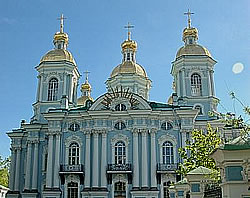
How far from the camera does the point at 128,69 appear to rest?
120 feet

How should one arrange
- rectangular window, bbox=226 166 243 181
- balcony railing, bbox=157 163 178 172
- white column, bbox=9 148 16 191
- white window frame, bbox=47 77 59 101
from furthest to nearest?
1. white window frame, bbox=47 77 59 101
2. white column, bbox=9 148 16 191
3. balcony railing, bbox=157 163 178 172
4. rectangular window, bbox=226 166 243 181

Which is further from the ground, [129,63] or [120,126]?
[129,63]

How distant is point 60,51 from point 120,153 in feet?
37.3

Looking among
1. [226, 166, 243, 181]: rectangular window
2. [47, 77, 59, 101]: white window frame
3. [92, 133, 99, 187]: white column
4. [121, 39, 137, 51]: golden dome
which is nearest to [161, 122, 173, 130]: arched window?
[92, 133, 99, 187]: white column

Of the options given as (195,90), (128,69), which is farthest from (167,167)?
(128,69)

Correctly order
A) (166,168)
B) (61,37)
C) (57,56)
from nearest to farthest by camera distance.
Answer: (166,168), (57,56), (61,37)

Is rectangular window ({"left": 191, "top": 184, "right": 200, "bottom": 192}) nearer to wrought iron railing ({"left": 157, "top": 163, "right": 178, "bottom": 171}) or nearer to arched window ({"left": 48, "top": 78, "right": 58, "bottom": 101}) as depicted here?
wrought iron railing ({"left": 157, "top": 163, "right": 178, "bottom": 171})

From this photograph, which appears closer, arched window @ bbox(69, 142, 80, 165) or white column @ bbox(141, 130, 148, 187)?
white column @ bbox(141, 130, 148, 187)

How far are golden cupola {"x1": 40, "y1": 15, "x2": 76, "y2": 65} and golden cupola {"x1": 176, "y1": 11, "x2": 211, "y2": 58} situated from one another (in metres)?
9.83

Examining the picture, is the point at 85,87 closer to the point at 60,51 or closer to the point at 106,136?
the point at 60,51

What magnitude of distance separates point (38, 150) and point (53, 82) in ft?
20.2

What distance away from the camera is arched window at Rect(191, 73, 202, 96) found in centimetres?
3221

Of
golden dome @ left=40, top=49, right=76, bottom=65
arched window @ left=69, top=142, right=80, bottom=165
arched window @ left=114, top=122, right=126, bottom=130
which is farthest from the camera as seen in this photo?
golden dome @ left=40, top=49, right=76, bottom=65

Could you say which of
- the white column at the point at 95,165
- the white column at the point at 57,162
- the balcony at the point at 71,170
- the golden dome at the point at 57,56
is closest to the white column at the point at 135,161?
the white column at the point at 95,165
